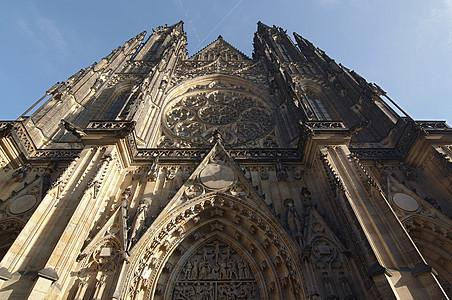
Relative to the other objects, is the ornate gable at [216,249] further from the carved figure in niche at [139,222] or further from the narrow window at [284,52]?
the narrow window at [284,52]

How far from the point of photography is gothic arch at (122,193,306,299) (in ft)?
21.0

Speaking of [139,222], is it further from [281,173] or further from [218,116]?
[218,116]

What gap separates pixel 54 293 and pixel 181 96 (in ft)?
37.7

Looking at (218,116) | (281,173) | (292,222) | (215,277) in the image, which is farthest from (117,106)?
(292,222)

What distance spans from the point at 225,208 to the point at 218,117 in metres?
6.69

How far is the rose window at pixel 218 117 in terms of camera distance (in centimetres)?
1258

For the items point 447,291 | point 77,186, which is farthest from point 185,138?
point 447,291

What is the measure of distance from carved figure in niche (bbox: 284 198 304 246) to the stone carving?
1.51 meters

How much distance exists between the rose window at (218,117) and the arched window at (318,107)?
2266 millimetres

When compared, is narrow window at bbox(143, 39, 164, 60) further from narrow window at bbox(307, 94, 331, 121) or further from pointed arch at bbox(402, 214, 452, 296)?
pointed arch at bbox(402, 214, 452, 296)

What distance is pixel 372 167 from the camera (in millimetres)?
9445

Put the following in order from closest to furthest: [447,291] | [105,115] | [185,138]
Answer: [447,291], [185,138], [105,115]

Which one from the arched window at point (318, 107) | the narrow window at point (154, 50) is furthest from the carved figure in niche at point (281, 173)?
the narrow window at point (154, 50)

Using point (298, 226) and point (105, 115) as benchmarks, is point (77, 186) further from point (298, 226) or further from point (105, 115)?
point (105, 115)
